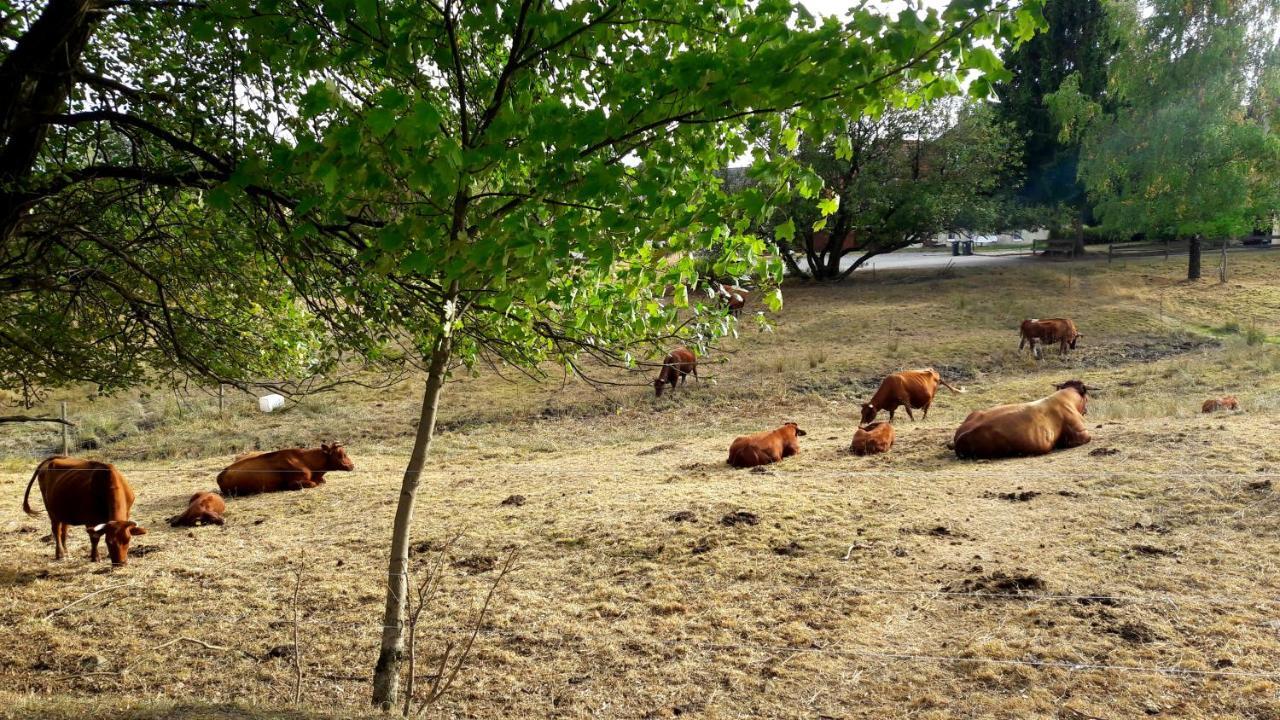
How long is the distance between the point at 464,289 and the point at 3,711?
3.20 m

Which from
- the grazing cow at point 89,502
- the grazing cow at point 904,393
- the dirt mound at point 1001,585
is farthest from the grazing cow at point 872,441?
the grazing cow at point 89,502

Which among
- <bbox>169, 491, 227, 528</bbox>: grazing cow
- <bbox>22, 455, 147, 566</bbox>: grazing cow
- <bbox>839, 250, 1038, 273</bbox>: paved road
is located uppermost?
<bbox>839, 250, 1038, 273</bbox>: paved road

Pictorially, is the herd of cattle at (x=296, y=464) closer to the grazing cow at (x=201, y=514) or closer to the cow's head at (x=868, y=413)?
the grazing cow at (x=201, y=514)

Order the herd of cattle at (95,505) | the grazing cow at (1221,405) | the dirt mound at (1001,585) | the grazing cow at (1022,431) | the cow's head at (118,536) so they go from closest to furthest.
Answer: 1. the dirt mound at (1001,585)
2. the cow's head at (118,536)
3. the herd of cattle at (95,505)
4. the grazing cow at (1022,431)
5. the grazing cow at (1221,405)

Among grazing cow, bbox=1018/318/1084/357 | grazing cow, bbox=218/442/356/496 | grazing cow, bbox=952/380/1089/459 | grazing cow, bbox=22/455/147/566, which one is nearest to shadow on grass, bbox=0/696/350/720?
grazing cow, bbox=22/455/147/566

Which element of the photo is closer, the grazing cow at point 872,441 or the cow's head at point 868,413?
the grazing cow at point 872,441

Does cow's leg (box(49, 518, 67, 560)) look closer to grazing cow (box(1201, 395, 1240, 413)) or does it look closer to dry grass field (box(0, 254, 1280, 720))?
dry grass field (box(0, 254, 1280, 720))

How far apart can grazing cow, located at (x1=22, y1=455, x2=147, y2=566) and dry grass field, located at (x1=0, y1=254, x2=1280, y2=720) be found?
0.33 meters

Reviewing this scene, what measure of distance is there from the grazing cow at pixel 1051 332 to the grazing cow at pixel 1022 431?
11.9 m

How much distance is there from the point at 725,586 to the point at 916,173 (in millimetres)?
29419

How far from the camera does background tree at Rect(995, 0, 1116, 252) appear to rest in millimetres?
36906

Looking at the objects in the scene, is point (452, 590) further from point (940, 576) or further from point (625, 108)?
point (625, 108)

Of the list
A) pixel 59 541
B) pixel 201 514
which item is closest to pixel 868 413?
pixel 201 514

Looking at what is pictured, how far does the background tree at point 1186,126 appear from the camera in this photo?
3022 centimetres
